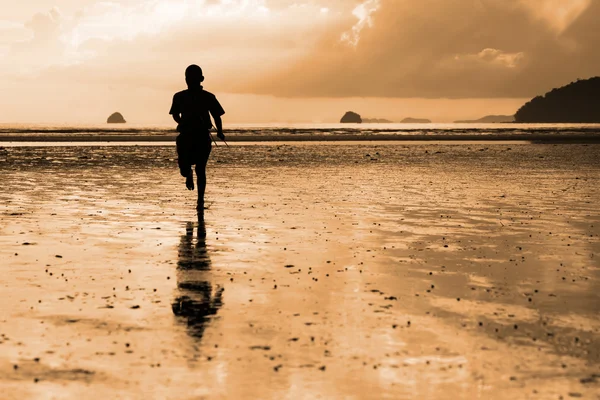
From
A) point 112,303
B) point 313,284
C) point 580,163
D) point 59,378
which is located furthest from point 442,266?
point 580,163

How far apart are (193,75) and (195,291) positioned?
303 inches

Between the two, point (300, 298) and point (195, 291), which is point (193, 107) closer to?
point (195, 291)

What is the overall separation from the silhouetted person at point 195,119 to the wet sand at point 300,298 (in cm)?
101

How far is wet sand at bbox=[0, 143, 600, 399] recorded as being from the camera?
5.31 meters

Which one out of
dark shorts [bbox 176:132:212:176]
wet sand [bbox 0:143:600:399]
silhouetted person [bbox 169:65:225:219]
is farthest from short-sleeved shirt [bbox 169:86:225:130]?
wet sand [bbox 0:143:600:399]

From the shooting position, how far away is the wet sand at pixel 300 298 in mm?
5309

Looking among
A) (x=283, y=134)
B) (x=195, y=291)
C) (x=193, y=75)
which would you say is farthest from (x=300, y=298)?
(x=283, y=134)

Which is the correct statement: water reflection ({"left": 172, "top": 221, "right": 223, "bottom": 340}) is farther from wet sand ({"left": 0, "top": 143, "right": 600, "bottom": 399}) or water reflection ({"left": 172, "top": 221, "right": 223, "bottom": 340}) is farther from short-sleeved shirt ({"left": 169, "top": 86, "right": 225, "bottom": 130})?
short-sleeved shirt ({"left": 169, "top": 86, "right": 225, "bottom": 130})

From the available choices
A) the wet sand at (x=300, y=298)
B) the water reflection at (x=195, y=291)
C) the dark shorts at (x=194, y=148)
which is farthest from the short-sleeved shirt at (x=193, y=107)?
the water reflection at (x=195, y=291)

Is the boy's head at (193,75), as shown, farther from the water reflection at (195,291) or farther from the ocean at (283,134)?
the ocean at (283,134)

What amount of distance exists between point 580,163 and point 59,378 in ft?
97.1

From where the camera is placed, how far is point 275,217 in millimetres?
14336

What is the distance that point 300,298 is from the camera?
779 cm

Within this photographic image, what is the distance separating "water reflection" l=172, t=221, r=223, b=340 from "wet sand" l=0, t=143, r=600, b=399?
0.03 meters
